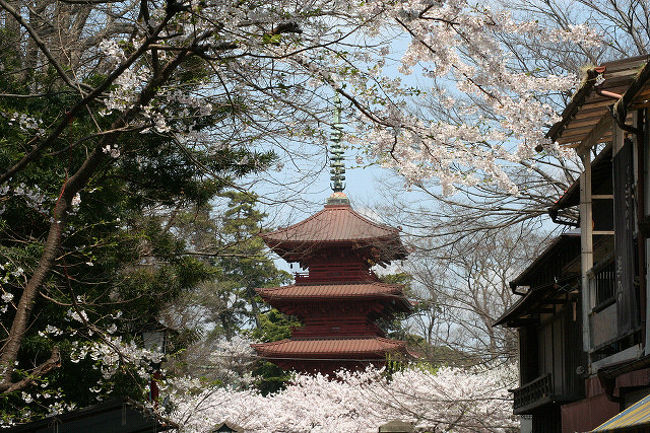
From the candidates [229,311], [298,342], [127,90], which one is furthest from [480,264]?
[229,311]

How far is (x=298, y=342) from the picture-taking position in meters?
35.4

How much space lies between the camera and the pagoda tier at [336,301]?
34.4 m

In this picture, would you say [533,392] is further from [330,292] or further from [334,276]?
[334,276]

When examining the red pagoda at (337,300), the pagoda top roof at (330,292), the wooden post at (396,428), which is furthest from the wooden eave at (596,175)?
the pagoda top roof at (330,292)

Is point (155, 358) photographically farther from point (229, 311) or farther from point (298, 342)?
point (229, 311)

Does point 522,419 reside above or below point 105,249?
below

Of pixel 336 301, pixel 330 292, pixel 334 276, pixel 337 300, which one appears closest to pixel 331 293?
pixel 330 292

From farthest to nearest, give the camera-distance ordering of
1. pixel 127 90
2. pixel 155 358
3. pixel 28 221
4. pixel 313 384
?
pixel 313 384 → pixel 28 221 → pixel 155 358 → pixel 127 90

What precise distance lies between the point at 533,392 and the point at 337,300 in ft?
70.5

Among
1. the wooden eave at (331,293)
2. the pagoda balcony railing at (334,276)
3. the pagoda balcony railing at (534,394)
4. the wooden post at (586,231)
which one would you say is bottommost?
the pagoda balcony railing at (534,394)

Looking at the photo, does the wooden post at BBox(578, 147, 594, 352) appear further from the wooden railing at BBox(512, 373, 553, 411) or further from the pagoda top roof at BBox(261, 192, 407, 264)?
the pagoda top roof at BBox(261, 192, 407, 264)

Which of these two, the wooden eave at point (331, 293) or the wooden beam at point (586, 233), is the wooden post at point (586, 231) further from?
the wooden eave at point (331, 293)

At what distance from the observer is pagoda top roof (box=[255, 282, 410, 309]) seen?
3416 cm

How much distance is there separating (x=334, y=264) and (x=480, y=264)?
13861 mm
